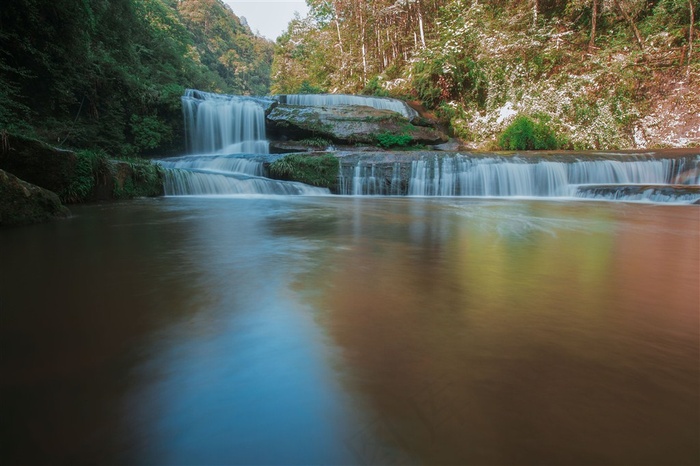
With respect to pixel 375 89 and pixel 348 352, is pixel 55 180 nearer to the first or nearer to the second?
pixel 348 352

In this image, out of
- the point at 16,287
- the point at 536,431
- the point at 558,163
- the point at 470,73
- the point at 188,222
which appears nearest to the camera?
the point at 536,431

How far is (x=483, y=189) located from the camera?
1005 centimetres

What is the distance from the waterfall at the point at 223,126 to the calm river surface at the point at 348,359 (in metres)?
11.9

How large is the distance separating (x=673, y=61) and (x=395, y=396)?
18168 mm

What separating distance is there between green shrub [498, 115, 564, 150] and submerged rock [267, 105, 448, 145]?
2850mm

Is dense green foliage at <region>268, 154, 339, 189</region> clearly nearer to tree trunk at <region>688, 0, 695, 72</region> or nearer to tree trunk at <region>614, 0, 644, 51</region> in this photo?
tree trunk at <region>614, 0, 644, 51</region>

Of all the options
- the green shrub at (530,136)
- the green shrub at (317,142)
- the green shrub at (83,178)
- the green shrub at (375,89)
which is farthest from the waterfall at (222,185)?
the green shrub at (375,89)

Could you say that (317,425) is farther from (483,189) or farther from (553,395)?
(483,189)

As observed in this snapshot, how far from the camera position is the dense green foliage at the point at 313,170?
10461 millimetres

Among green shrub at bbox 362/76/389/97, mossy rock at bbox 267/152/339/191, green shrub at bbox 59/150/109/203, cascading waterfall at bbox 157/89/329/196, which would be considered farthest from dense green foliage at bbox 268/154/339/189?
green shrub at bbox 362/76/389/97

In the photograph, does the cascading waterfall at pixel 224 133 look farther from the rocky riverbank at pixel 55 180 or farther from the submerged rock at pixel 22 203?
the submerged rock at pixel 22 203

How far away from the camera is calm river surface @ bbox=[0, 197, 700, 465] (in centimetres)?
94

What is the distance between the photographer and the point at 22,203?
4488 millimetres

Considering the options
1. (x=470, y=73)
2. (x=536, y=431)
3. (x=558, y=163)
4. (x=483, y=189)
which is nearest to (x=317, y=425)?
(x=536, y=431)
